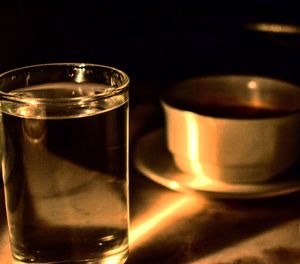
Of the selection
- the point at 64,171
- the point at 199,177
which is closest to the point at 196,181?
the point at 199,177

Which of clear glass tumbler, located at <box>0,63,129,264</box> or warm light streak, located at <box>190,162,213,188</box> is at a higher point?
clear glass tumbler, located at <box>0,63,129,264</box>

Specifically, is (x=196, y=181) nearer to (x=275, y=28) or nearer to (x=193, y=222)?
(x=193, y=222)

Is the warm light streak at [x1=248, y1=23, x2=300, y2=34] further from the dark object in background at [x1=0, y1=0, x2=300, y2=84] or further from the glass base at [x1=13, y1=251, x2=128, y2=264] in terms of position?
the glass base at [x1=13, y1=251, x2=128, y2=264]

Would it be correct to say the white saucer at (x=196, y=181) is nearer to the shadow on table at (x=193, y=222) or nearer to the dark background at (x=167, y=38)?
the shadow on table at (x=193, y=222)

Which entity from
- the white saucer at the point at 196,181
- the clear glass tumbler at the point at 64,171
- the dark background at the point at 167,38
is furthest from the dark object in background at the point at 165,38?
the clear glass tumbler at the point at 64,171

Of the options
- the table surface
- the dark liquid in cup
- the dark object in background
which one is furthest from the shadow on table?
the dark object in background

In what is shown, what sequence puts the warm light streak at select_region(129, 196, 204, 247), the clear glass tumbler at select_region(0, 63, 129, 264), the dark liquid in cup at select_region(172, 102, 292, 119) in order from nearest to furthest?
the clear glass tumbler at select_region(0, 63, 129, 264) → the warm light streak at select_region(129, 196, 204, 247) → the dark liquid in cup at select_region(172, 102, 292, 119)

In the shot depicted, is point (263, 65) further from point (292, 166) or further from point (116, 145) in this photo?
point (116, 145)
